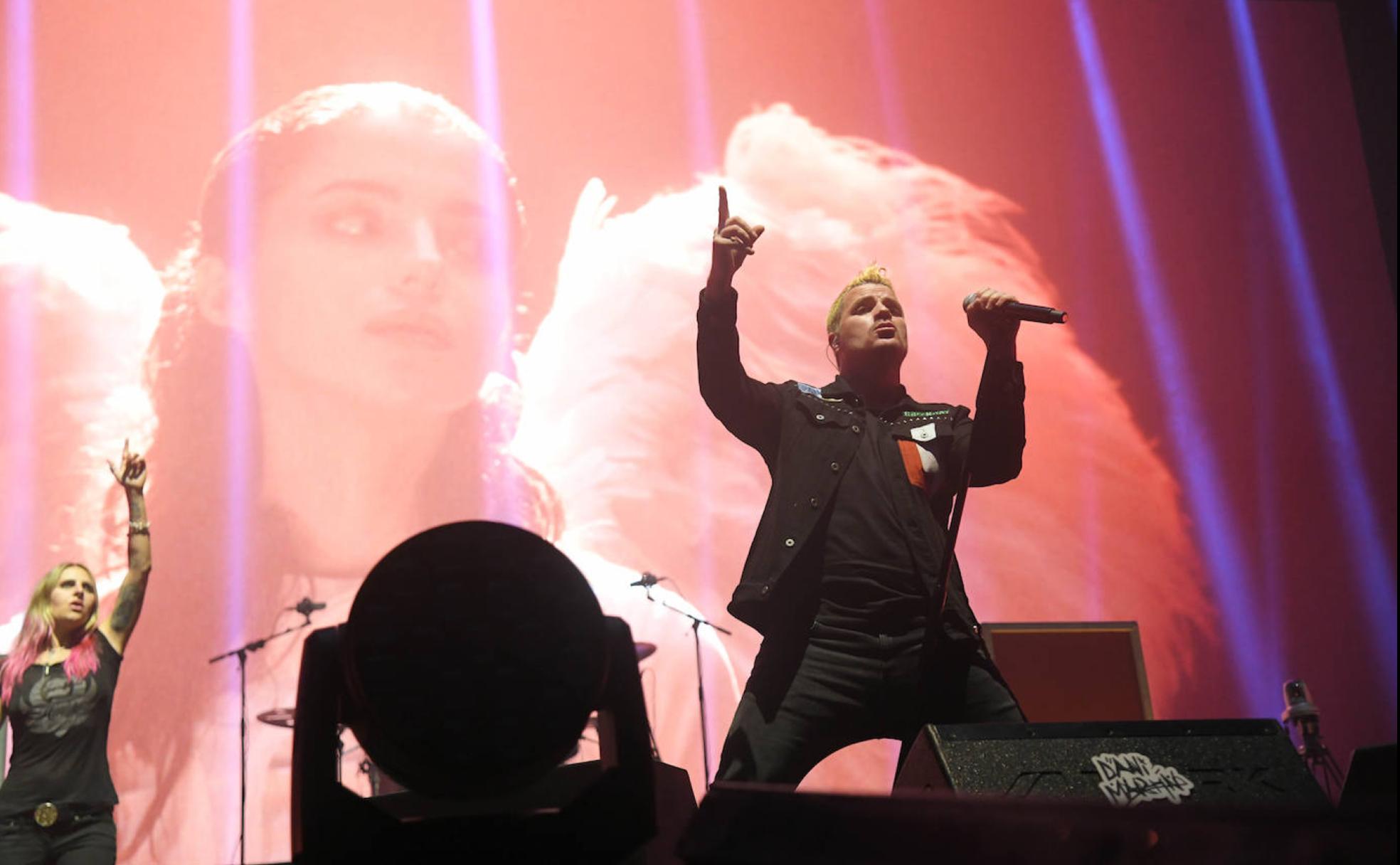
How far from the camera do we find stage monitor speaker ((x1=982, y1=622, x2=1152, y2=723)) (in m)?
3.68

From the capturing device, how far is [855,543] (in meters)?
2.06

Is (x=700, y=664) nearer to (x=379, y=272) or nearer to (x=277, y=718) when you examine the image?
(x=277, y=718)

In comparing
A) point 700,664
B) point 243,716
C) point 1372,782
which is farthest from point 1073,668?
point 1372,782

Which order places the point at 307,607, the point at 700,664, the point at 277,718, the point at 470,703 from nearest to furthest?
1. the point at 470,703
2. the point at 277,718
3. the point at 307,607
4. the point at 700,664

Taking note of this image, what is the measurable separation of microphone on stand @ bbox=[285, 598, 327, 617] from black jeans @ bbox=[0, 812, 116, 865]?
2.65 feet

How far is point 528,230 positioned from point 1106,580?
2.59 m

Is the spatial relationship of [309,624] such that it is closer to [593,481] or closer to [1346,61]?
[593,481]

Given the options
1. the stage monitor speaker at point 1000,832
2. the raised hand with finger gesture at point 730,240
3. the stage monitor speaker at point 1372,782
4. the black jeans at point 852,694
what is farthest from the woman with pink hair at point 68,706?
the stage monitor speaker at point 1372,782

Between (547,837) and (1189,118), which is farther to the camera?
(1189,118)

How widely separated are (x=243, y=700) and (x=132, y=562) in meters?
Answer: 0.56

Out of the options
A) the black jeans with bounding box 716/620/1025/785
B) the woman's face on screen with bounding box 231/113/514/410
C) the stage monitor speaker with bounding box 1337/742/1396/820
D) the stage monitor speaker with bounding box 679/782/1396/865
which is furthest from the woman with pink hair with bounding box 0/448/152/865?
the stage monitor speaker with bounding box 1337/742/1396/820

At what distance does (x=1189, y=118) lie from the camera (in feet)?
17.8

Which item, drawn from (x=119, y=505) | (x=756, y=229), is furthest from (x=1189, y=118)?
(x=119, y=505)

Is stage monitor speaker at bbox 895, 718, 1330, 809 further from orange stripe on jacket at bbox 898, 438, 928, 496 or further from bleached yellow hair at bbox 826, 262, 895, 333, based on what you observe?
bleached yellow hair at bbox 826, 262, 895, 333
